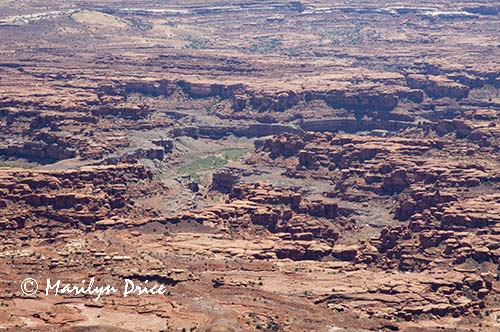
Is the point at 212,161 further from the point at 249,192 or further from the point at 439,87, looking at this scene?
the point at 439,87

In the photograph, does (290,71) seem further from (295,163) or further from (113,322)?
(113,322)

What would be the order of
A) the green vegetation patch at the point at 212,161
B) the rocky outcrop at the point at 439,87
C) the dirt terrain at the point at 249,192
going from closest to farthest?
the dirt terrain at the point at 249,192 → the green vegetation patch at the point at 212,161 → the rocky outcrop at the point at 439,87

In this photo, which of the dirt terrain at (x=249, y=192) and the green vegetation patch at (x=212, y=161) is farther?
the green vegetation patch at (x=212, y=161)

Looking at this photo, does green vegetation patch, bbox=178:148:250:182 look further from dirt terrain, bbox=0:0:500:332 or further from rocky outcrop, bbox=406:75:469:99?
rocky outcrop, bbox=406:75:469:99

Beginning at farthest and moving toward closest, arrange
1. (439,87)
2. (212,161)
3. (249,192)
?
(439,87) < (212,161) < (249,192)

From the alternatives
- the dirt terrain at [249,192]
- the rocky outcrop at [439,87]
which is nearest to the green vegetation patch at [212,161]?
the dirt terrain at [249,192]

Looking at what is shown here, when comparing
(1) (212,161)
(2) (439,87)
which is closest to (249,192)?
(1) (212,161)

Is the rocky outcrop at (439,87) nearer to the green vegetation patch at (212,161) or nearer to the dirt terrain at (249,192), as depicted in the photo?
the dirt terrain at (249,192)

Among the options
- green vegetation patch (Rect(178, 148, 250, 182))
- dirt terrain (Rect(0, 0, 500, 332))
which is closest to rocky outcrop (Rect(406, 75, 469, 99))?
dirt terrain (Rect(0, 0, 500, 332))
